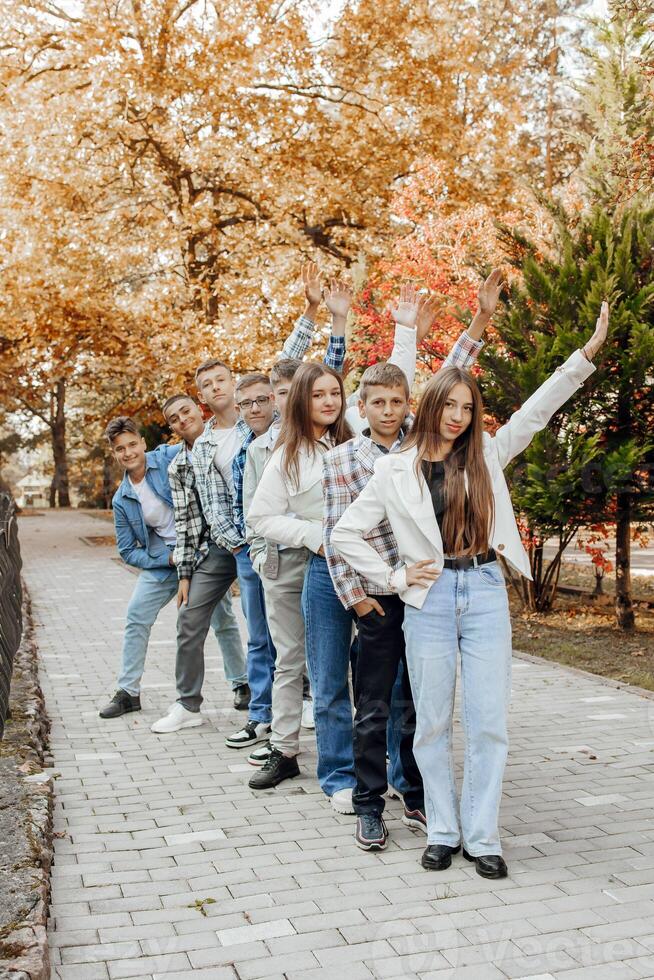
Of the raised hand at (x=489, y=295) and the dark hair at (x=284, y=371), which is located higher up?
the raised hand at (x=489, y=295)

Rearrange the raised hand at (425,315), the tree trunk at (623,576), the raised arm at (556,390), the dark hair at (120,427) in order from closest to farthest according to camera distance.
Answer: the raised arm at (556,390), the raised hand at (425,315), the dark hair at (120,427), the tree trunk at (623,576)

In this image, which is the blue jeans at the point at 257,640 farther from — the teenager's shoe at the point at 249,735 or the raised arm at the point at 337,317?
the raised arm at the point at 337,317

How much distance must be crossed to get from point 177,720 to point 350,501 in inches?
97.0

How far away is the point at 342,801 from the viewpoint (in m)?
4.53

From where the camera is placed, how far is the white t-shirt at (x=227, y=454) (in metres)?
5.91

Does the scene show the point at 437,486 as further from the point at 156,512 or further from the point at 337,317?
the point at 156,512

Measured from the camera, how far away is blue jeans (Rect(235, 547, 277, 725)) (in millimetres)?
5684

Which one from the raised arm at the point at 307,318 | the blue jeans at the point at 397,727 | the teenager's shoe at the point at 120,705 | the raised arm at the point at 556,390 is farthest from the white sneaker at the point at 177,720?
the raised arm at the point at 556,390

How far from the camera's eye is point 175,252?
18.1 m

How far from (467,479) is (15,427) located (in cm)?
4982

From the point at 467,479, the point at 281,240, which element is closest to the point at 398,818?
the point at 467,479

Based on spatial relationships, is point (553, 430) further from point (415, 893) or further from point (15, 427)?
point (15, 427)

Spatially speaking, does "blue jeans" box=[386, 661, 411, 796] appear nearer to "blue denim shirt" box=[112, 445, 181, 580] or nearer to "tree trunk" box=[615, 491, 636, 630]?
"blue denim shirt" box=[112, 445, 181, 580]

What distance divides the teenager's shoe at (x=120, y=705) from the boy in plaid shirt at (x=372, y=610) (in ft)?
8.71
